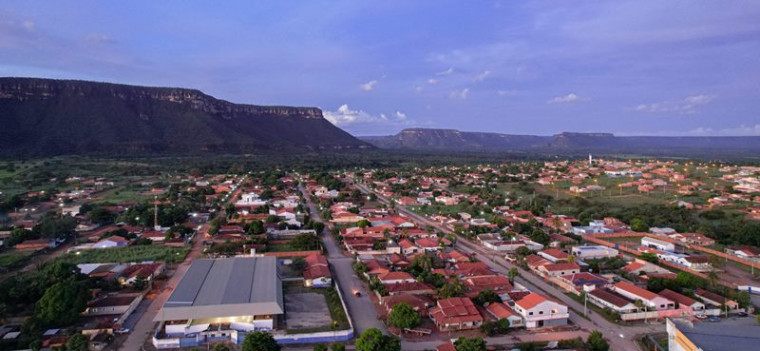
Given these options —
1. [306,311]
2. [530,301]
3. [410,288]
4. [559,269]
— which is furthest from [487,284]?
[306,311]

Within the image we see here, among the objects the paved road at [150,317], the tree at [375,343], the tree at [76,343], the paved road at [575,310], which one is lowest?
the paved road at [150,317]

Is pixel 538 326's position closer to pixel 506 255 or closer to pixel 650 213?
pixel 506 255

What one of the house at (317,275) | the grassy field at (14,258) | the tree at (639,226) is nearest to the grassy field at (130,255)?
the grassy field at (14,258)

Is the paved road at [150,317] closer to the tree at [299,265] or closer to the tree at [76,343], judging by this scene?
the tree at [76,343]

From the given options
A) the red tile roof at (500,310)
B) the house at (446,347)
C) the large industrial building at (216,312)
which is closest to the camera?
the house at (446,347)

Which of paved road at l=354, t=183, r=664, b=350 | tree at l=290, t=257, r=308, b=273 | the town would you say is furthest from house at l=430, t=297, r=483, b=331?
tree at l=290, t=257, r=308, b=273
